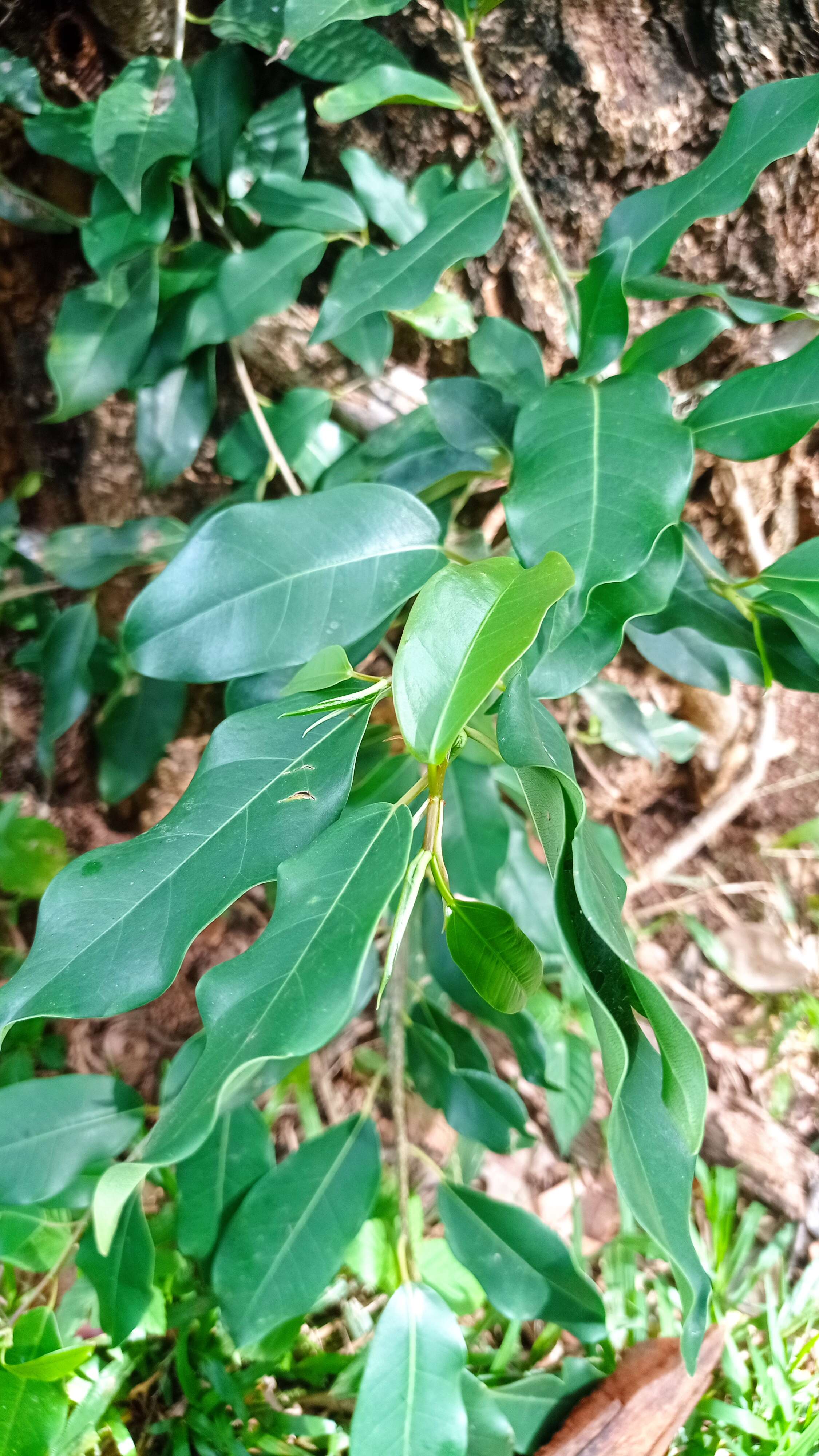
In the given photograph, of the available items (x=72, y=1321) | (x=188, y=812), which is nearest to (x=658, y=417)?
(x=188, y=812)

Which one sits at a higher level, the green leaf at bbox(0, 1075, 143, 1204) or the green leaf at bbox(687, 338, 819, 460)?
the green leaf at bbox(687, 338, 819, 460)

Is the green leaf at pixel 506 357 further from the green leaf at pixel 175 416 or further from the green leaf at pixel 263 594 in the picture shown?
the green leaf at pixel 175 416

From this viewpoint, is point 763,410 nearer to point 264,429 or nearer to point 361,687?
point 361,687

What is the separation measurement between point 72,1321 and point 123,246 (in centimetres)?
116

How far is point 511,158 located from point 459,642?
61 cm

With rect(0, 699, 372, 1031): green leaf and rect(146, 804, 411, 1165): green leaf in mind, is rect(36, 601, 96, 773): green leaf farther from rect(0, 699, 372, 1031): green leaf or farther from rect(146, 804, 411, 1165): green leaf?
rect(146, 804, 411, 1165): green leaf

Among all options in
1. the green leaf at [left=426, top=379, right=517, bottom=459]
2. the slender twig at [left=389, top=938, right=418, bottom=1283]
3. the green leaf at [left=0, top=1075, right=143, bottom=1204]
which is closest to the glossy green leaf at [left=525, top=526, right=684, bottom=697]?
the green leaf at [left=426, top=379, right=517, bottom=459]

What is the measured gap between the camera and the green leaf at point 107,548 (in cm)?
101

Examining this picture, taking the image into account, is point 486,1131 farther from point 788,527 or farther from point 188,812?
point 788,527

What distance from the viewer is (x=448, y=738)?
16.7 inches

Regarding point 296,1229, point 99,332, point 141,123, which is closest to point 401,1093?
point 296,1229

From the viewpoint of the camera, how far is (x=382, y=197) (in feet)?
2.70

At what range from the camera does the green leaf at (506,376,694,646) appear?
0.53 metres

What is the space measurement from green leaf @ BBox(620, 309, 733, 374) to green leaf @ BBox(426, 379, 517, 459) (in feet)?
0.39
